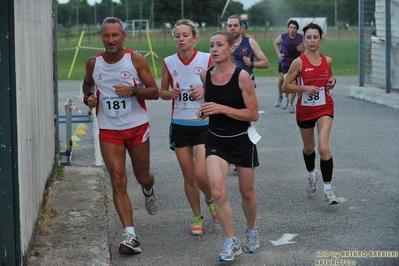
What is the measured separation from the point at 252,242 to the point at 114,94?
1.75 meters

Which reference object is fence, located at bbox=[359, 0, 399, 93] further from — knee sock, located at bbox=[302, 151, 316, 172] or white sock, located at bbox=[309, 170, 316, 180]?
white sock, located at bbox=[309, 170, 316, 180]

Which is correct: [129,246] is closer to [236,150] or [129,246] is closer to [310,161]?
[236,150]

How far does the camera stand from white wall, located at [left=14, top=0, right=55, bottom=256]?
606 cm

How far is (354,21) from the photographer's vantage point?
71.7 m

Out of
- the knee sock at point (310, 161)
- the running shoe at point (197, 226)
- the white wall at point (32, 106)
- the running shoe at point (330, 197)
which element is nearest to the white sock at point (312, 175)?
the knee sock at point (310, 161)

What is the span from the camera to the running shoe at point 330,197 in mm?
8453

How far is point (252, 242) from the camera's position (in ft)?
22.4

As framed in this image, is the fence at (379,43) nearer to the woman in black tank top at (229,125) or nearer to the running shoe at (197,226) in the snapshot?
the running shoe at (197,226)

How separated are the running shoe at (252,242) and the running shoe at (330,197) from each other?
1.83 metres

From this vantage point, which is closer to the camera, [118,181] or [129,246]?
[129,246]

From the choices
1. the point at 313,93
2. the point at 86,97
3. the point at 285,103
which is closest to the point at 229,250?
the point at 86,97

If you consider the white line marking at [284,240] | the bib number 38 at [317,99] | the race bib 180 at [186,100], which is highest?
the race bib 180 at [186,100]

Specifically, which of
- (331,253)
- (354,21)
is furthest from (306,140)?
(354,21)

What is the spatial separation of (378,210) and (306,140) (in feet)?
4.10
